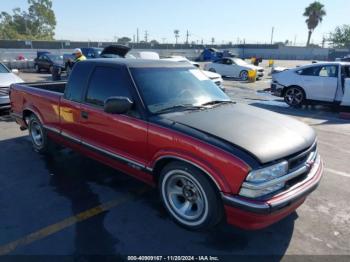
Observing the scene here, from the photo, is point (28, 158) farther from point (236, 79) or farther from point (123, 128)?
point (236, 79)

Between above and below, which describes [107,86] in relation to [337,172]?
above

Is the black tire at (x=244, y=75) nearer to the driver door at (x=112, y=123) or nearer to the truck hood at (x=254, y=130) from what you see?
the truck hood at (x=254, y=130)

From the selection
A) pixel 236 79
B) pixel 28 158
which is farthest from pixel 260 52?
pixel 28 158

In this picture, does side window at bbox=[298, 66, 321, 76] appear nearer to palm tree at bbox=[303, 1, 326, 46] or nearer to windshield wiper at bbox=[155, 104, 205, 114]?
windshield wiper at bbox=[155, 104, 205, 114]

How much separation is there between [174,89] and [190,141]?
1107 mm

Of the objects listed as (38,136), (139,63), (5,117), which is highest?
(139,63)

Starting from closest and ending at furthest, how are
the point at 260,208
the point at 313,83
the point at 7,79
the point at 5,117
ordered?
the point at 260,208
the point at 5,117
the point at 7,79
the point at 313,83

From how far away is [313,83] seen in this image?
10.4 m

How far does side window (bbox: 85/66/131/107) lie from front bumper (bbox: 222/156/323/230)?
181cm

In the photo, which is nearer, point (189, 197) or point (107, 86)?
point (189, 197)

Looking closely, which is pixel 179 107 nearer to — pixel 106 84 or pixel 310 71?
pixel 106 84

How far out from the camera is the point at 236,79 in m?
20.3

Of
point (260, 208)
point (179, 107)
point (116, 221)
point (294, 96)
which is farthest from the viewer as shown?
point (294, 96)

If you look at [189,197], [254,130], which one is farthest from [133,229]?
[254,130]
